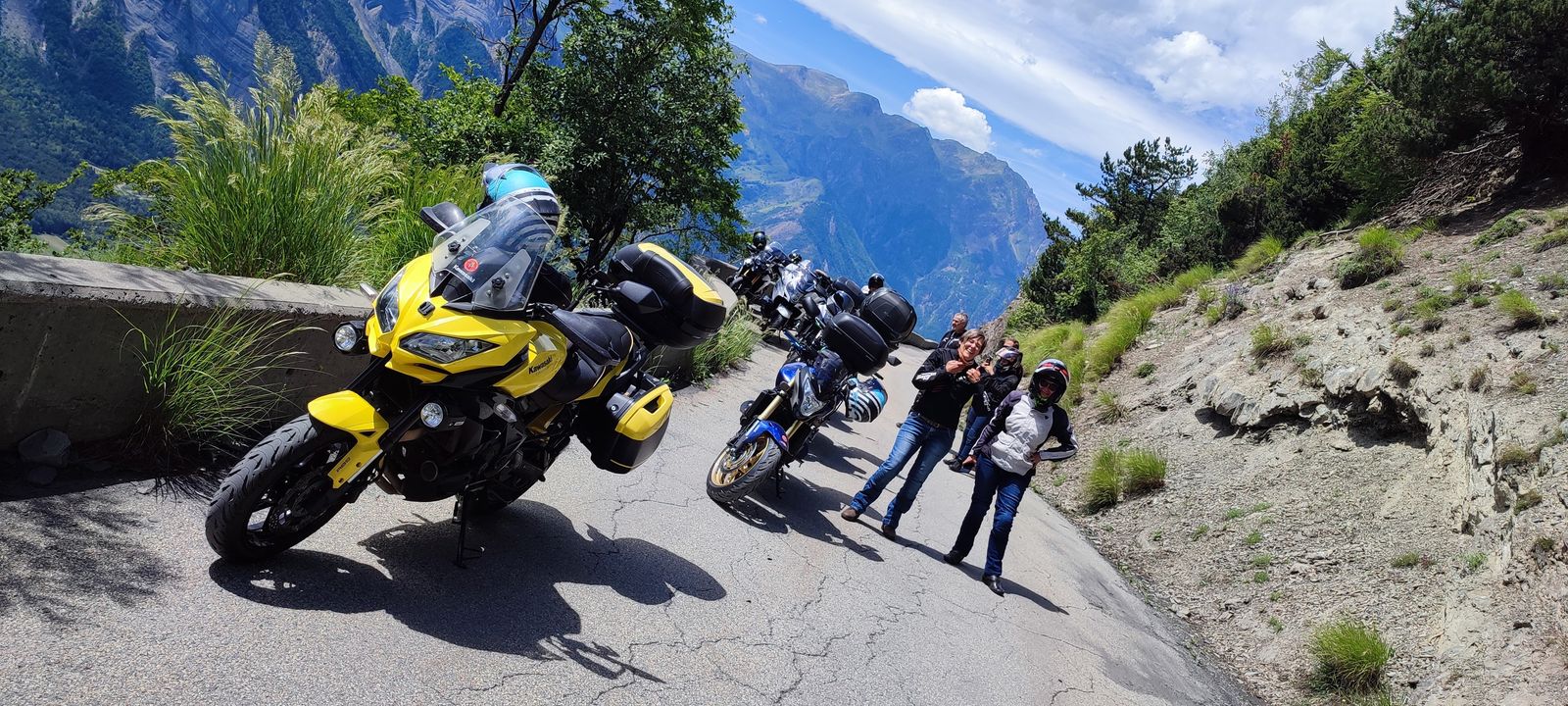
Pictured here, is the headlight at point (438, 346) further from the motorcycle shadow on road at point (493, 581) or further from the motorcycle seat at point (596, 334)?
the motorcycle shadow on road at point (493, 581)

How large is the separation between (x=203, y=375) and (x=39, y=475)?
2.47 feet

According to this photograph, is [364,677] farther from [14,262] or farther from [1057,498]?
[1057,498]

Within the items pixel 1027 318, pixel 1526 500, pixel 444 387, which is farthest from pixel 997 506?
pixel 1027 318

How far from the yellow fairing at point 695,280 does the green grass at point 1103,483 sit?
7677 mm

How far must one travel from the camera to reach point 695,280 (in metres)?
4.89

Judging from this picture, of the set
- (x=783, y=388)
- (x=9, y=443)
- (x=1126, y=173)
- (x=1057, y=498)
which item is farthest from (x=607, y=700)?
(x=1126, y=173)

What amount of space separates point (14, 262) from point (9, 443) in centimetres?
79

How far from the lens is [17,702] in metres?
2.51

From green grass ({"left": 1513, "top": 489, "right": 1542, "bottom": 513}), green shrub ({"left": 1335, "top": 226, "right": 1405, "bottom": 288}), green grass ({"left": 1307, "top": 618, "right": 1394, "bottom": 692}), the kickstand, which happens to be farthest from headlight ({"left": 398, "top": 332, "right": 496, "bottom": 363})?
green shrub ({"left": 1335, "top": 226, "right": 1405, "bottom": 288})

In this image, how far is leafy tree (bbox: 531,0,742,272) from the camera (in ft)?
71.9

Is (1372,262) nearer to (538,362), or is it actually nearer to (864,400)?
(864,400)

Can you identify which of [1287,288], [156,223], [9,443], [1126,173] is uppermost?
[1126,173]

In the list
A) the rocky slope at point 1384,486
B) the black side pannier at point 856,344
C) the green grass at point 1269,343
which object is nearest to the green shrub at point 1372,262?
the rocky slope at point 1384,486

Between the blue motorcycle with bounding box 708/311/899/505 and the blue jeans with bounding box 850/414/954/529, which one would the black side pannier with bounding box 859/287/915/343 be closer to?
the blue motorcycle with bounding box 708/311/899/505
